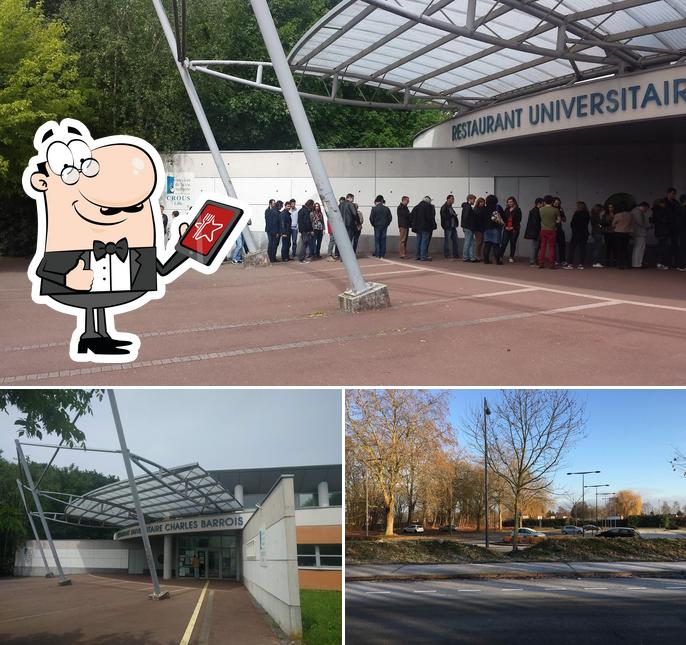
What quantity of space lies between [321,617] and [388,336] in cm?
495

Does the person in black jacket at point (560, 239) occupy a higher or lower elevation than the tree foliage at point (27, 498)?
higher

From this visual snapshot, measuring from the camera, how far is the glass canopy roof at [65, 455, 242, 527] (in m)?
5.87

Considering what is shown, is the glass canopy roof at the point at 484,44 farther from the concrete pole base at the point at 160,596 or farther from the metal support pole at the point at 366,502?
the concrete pole base at the point at 160,596

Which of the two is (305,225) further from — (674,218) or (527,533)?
(527,533)

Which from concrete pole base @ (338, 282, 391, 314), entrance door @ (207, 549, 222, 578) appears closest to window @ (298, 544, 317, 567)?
entrance door @ (207, 549, 222, 578)

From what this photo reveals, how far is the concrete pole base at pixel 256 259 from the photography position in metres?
18.4

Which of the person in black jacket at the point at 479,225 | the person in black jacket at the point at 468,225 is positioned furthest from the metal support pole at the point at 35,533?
the person in black jacket at the point at 468,225

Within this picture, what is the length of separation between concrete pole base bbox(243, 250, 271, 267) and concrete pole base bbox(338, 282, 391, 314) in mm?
7113

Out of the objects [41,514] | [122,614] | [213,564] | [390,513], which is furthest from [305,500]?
[41,514]

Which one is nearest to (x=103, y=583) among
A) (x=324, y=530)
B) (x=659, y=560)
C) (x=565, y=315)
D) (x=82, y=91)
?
(x=324, y=530)

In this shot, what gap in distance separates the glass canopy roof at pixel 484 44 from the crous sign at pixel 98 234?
807 cm

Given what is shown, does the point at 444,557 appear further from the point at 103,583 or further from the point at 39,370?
the point at 39,370

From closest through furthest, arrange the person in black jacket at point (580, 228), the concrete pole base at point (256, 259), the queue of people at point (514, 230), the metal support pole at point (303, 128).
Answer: the metal support pole at point (303, 128) < the queue of people at point (514, 230) < the person in black jacket at point (580, 228) < the concrete pole base at point (256, 259)

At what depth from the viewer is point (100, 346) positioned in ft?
22.9
